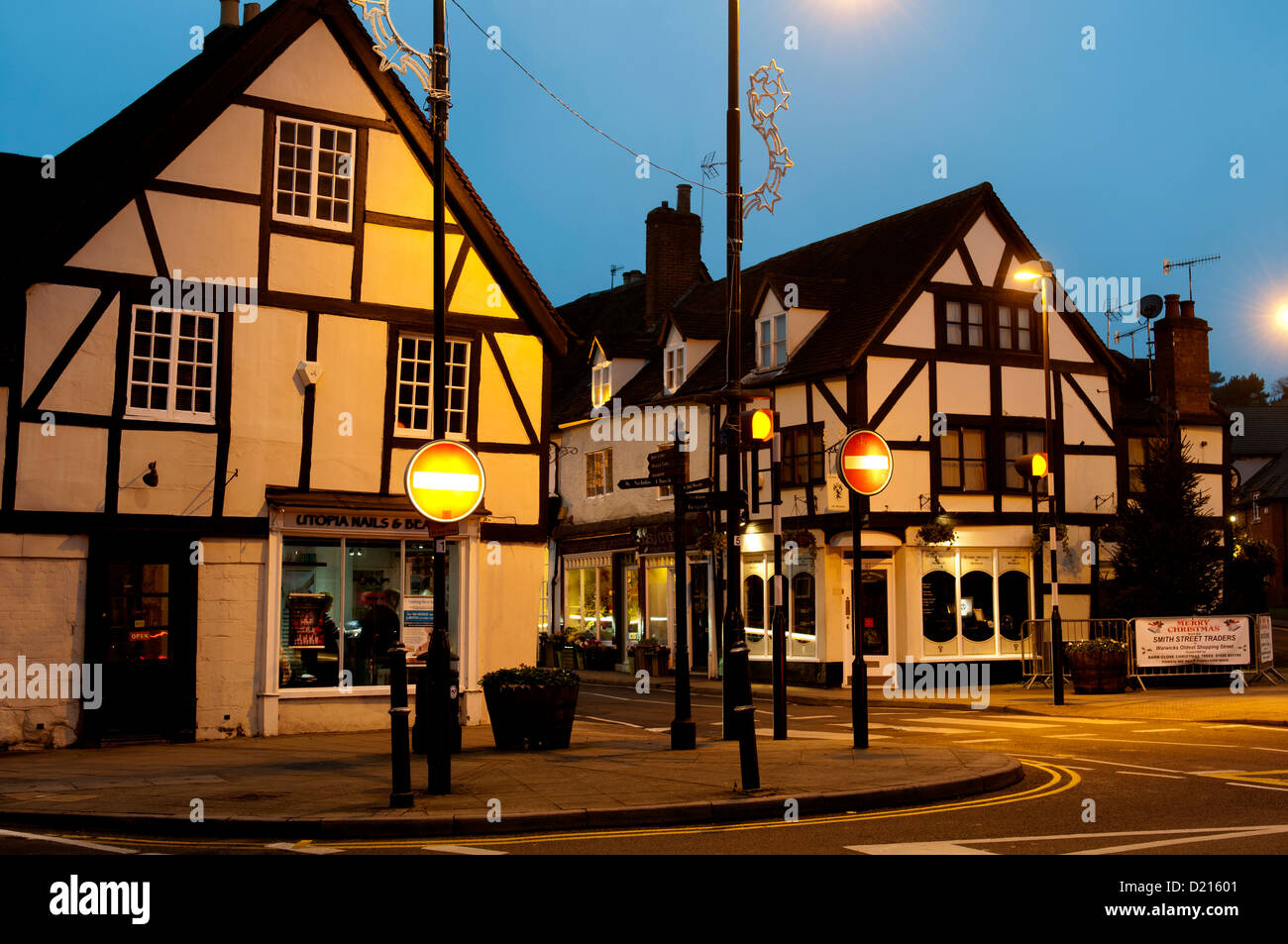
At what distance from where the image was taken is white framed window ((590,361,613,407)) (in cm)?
3962

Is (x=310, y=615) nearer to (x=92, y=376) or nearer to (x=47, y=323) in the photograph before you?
(x=92, y=376)

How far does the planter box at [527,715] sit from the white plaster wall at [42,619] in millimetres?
5684

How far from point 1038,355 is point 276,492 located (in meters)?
22.0

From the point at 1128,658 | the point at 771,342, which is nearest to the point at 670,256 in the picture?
the point at 771,342

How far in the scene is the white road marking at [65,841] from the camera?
9142 millimetres

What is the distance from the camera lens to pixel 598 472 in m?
40.8

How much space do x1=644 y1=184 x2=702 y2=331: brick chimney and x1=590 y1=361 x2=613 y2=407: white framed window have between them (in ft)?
10.0

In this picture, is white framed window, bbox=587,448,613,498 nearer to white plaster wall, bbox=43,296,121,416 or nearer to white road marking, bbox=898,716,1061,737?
white road marking, bbox=898,716,1061,737

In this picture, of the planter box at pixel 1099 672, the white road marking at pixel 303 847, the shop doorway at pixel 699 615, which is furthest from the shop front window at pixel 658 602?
the white road marking at pixel 303 847

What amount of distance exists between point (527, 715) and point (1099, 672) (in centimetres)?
1462

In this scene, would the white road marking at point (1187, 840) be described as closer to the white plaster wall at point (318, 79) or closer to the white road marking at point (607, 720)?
the white road marking at point (607, 720)

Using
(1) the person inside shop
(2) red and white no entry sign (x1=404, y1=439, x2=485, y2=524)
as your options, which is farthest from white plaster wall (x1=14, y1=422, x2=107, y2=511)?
(2) red and white no entry sign (x1=404, y1=439, x2=485, y2=524)
